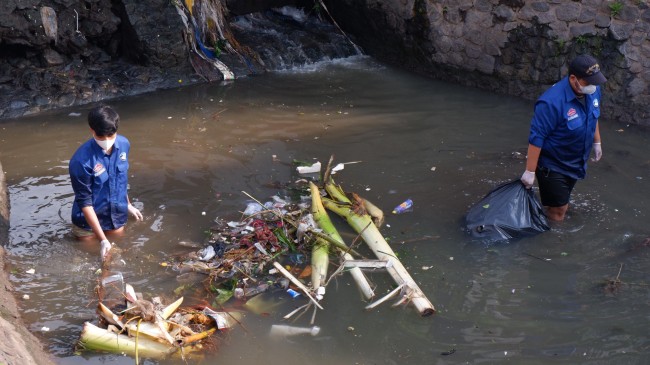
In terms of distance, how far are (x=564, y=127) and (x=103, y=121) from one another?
388 centimetres

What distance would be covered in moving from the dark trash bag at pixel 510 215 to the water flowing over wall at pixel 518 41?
11.8ft

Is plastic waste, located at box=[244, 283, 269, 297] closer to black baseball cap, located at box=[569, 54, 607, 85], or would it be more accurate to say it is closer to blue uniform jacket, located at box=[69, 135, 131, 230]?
blue uniform jacket, located at box=[69, 135, 131, 230]

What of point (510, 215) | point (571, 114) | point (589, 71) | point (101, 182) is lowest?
point (510, 215)

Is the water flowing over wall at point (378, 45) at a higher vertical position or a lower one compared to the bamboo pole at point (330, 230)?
higher

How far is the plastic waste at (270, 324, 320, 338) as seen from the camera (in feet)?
17.5

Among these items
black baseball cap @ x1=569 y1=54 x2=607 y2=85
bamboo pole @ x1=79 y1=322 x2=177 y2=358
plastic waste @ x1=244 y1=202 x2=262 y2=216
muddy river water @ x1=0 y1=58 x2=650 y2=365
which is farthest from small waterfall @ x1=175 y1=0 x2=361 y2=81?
bamboo pole @ x1=79 y1=322 x2=177 y2=358

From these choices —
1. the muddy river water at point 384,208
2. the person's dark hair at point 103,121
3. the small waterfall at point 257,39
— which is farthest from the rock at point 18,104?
the person's dark hair at point 103,121

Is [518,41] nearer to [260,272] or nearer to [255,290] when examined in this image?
[260,272]

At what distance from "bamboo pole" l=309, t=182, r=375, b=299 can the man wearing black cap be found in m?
1.75

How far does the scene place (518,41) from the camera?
402 inches

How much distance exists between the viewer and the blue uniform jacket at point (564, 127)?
240 inches

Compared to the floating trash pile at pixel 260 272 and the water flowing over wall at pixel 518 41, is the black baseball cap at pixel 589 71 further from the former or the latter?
the water flowing over wall at pixel 518 41

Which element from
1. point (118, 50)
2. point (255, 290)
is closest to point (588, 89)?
point (255, 290)

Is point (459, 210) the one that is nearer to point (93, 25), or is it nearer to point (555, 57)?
point (555, 57)
